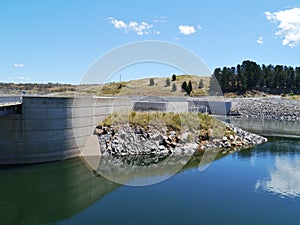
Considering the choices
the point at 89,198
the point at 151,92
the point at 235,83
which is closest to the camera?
the point at 89,198

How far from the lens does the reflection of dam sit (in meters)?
A: 14.3

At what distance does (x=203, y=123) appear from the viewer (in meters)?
30.8

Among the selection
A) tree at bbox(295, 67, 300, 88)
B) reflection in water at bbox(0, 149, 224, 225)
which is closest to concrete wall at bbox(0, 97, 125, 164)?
reflection in water at bbox(0, 149, 224, 225)

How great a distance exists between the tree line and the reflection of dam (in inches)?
3106

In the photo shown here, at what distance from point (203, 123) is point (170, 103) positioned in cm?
484

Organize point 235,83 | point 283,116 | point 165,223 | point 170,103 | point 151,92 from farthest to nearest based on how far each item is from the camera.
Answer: point 235,83
point 151,92
point 283,116
point 170,103
point 165,223

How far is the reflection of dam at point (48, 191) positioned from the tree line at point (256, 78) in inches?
3106

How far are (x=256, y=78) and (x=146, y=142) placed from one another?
78740 mm

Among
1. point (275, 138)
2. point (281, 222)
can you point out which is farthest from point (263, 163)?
point (275, 138)

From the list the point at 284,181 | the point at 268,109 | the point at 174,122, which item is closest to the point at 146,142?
the point at 174,122

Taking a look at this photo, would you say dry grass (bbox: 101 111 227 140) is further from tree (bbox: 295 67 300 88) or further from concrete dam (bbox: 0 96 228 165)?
tree (bbox: 295 67 300 88)

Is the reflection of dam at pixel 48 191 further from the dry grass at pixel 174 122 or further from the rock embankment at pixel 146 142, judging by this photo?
the dry grass at pixel 174 122

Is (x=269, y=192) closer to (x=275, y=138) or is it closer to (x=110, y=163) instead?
(x=110, y=163)

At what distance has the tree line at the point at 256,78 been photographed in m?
95.9
